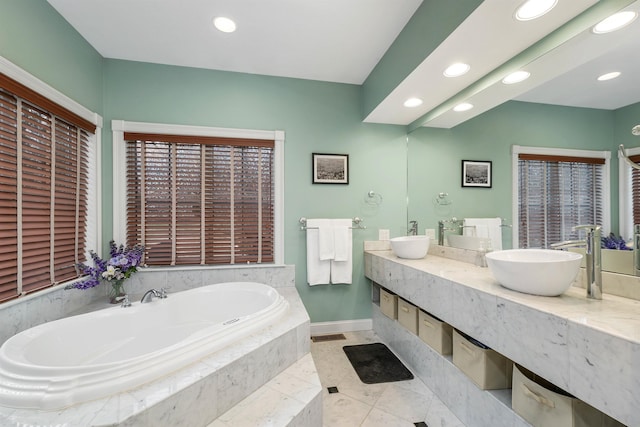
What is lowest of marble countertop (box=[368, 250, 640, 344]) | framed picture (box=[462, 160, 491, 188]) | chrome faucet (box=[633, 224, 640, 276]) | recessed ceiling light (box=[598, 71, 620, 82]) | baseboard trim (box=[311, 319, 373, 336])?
baseboard trim (box=[311, 319, 373, 336])

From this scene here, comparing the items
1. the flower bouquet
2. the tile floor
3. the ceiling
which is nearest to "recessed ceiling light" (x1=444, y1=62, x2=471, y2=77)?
the ceiling

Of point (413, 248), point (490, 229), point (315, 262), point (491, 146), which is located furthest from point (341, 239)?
point (491, 146)

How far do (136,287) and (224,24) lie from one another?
237 centimetres

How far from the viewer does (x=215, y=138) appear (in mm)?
2719

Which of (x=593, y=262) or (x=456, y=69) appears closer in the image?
(x=593, y=262)

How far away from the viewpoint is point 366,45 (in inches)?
92.4

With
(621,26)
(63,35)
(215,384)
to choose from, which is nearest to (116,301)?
(215,384)

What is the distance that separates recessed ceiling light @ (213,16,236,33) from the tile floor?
2779 mm

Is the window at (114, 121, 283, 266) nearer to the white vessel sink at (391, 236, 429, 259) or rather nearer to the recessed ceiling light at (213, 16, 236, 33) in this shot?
the recessed ceiling light at (213, 16, 236, 33)

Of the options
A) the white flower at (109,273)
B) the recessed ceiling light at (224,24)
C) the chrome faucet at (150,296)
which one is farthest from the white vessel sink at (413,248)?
the white flower at (109,273)

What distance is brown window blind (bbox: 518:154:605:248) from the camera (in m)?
1.53

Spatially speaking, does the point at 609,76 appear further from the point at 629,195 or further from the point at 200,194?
the point at 200,194

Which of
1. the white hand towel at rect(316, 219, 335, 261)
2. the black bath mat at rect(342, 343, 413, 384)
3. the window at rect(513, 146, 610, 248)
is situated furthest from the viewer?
the white hand towel at rect(316, 219, 335, 261)

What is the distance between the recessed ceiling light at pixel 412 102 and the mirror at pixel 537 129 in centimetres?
31
